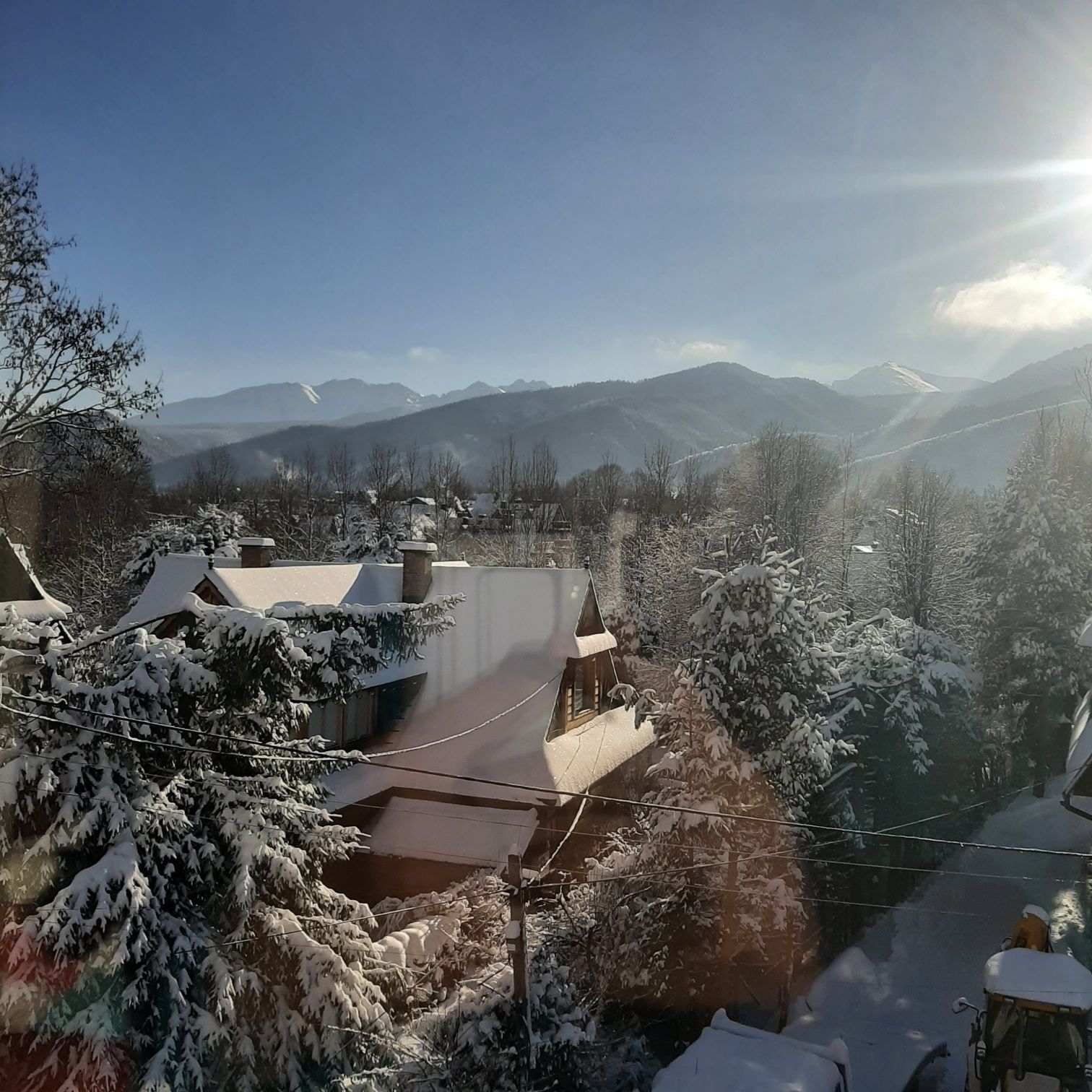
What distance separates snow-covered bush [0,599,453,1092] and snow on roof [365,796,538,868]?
5000 millimetres

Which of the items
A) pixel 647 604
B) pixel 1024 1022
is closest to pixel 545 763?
pixel 1024 1022

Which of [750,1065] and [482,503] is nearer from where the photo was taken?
[750,1065]

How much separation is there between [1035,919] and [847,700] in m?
5.97

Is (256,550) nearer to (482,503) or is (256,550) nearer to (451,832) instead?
(451,832)

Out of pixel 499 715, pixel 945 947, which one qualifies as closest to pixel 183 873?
pixel 499 715

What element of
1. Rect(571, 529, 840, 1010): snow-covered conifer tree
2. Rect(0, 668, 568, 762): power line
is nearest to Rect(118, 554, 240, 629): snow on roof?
Rect(0, 668, 568, 762): power line

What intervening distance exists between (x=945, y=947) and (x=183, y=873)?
15.8 metres

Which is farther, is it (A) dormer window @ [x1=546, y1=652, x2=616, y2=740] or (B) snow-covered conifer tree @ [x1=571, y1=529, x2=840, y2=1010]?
(A) dormer window @ [x1=546, y1=652, x2=616, y2=740]

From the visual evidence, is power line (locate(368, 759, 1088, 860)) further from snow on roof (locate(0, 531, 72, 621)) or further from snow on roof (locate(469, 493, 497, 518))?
snow on roof (locate(469, 493, 497, 518))

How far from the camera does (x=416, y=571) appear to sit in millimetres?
18250

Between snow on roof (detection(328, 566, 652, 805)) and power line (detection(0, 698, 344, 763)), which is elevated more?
power line (detection(0, 698, 344, 763))

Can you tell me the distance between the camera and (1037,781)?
911 inches

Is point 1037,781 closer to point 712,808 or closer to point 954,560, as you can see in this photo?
point 954,560

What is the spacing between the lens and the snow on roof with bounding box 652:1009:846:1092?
8828 millimetres
